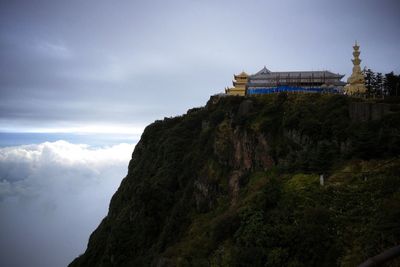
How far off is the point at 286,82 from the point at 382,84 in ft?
43.0

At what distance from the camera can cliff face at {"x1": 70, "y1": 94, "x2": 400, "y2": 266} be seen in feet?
61.2

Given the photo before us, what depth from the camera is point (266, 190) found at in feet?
81.6

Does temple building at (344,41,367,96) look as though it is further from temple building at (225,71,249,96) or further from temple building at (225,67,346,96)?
temple building at (225,71,249,96)

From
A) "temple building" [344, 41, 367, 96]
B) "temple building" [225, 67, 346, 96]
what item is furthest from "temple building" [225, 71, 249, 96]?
"temple building" [344, 41, 367, 96]

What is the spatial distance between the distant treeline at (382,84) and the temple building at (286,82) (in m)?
3.59

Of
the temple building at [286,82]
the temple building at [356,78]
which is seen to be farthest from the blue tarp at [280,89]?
the temple building at [356,78]

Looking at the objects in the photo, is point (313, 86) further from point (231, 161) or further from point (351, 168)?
point (351, 168)

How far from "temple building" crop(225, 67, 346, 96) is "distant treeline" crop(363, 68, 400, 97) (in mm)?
3591

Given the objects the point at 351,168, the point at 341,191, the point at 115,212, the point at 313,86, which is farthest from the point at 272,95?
the point at 115,212

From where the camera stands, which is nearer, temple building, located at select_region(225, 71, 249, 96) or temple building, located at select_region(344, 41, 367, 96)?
temple building, located at select_region(344, 41, 367, 96)

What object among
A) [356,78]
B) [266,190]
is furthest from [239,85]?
[266,190]

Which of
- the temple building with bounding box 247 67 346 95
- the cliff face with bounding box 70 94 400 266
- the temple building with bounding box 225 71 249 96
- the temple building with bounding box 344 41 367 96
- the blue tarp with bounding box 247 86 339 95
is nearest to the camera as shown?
the cliff face with bounding box 70 94 400 266

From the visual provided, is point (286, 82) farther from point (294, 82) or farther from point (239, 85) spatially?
point (239, 85)

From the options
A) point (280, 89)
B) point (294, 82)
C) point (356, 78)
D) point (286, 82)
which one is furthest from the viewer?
point (286, 82)
